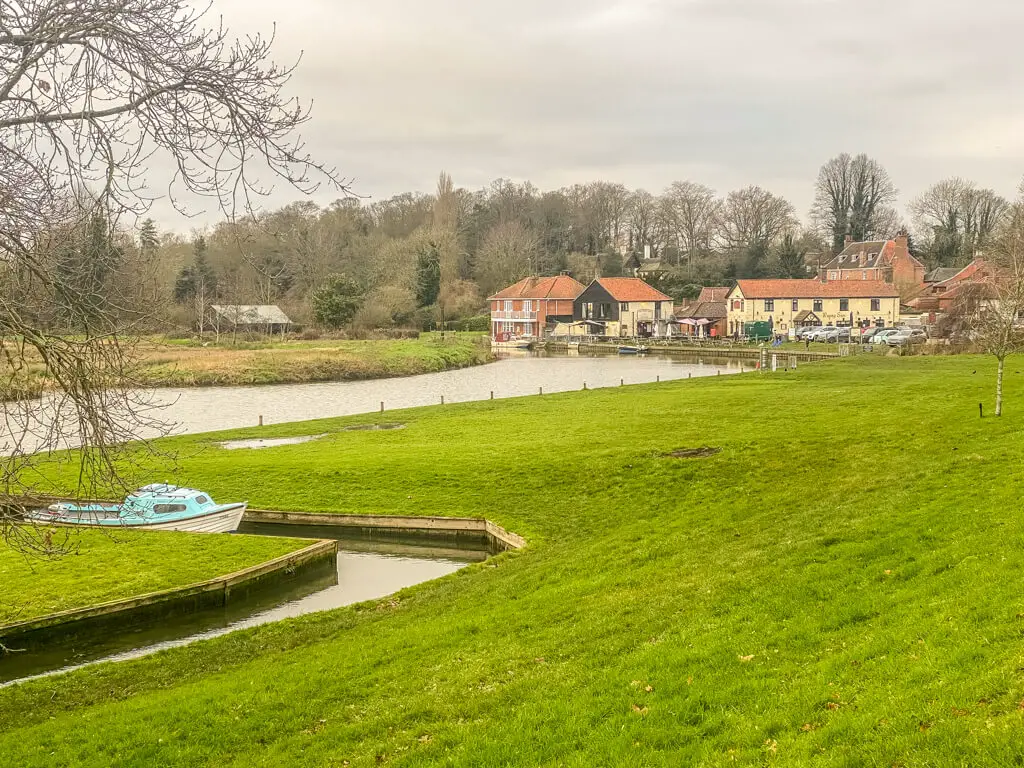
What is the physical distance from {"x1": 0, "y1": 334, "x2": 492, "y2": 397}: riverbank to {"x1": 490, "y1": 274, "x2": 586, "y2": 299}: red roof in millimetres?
27552

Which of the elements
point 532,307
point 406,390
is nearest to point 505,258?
point 532,307

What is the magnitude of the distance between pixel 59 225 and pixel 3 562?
12.4m

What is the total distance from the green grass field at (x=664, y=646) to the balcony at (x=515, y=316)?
84.2 m

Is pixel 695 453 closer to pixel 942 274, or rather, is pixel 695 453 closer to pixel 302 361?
pixel 302 361

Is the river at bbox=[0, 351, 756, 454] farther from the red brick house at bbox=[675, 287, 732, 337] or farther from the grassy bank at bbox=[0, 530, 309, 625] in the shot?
the red brick house at bbox=[675, 287, 732, 337]

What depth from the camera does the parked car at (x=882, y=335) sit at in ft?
225

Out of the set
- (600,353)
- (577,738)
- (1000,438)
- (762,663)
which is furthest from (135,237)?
(600,353)

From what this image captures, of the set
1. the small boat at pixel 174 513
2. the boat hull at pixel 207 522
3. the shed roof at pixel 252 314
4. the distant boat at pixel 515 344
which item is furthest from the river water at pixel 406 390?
the shed roof at pixel 252 314

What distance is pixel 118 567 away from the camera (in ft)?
56.8

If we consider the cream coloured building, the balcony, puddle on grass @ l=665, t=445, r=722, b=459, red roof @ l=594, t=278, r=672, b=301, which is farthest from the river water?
the balcony

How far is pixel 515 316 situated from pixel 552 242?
40.5m

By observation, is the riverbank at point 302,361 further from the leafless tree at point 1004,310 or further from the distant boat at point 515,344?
the leafless tree at point 1004,310

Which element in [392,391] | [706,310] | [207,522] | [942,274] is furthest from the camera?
[706,310]

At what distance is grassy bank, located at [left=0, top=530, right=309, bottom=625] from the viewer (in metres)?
15.3
